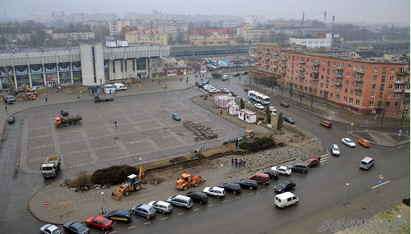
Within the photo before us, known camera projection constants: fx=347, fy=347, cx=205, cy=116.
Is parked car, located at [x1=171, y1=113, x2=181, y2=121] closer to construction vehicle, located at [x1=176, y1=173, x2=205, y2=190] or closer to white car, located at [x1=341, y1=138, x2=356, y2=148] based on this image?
construction vehicle, located at [x1=176, y1=173, x2=205, y2=190]

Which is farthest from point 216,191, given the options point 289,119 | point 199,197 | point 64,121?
point 64,121

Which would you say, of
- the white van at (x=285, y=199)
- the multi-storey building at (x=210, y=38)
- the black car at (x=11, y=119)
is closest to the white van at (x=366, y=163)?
the white van at (x=285, y=199)

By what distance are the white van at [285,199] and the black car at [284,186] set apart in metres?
1.25

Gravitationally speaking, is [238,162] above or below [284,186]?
below

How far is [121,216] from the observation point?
21.3m

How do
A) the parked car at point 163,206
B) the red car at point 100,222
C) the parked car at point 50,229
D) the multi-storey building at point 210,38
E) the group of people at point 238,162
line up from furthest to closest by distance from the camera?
the multi-storey building at point 210,38 → the group of people at point 238,162 → the parked car at point 163,206 → the red car at point 100,222 → the parked car at point 50,229

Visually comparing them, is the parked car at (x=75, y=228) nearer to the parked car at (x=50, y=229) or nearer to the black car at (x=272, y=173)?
the parked car at (x=50, y=229)

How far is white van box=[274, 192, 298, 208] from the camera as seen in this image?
75.8 ft

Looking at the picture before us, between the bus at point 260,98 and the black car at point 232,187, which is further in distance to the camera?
the bus at point 260,98

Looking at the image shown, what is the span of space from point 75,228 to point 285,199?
43.4 ft

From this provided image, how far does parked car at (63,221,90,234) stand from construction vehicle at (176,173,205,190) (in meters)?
7.72

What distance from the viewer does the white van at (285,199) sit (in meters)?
23.1

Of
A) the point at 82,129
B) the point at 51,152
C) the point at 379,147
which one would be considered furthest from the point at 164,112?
the point at 379,147

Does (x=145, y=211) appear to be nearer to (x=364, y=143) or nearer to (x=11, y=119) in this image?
(x=364, y=143)
